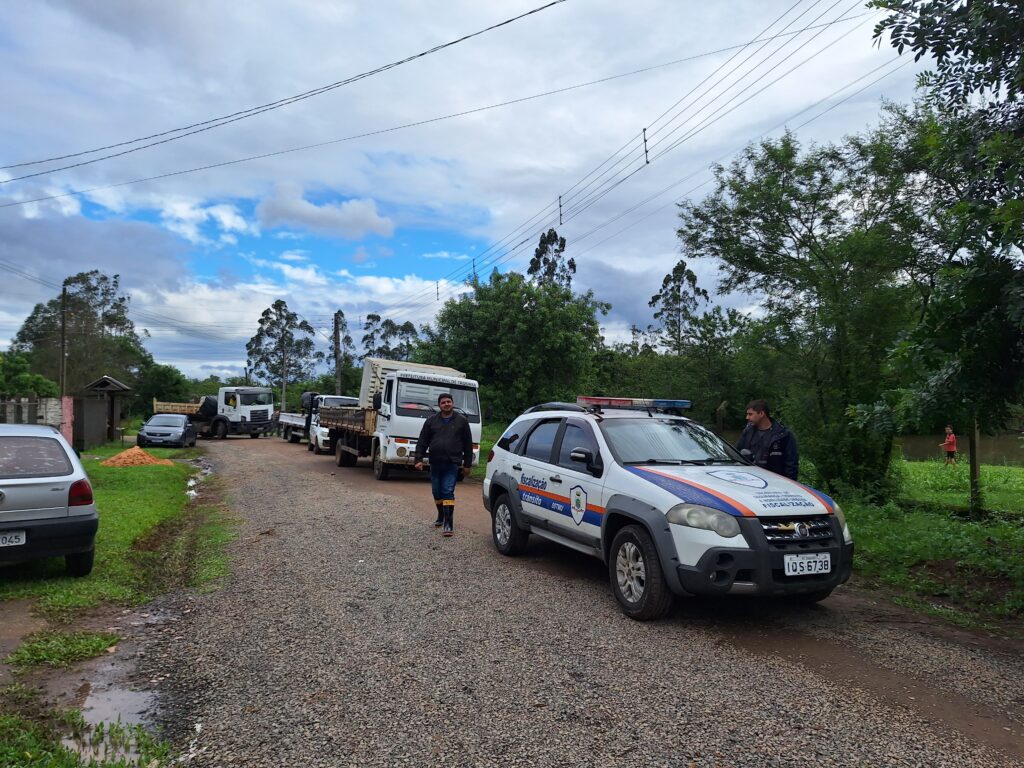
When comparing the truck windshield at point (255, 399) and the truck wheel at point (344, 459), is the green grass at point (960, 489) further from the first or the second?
the truck windshield at point (255, 399)

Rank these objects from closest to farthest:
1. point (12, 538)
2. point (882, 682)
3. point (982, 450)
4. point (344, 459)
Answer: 1. point (882, 682)
2. point (12, 538)
3. point (344, 459)
4. point (982, 450)

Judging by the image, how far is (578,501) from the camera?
659cm

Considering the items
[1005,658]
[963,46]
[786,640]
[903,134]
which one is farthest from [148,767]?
[903,134]

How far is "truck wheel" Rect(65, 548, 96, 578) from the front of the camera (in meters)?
6.68

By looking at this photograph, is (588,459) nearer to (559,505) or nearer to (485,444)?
(559,505)

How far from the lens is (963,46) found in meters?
5.47

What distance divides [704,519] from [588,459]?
4.87 ft

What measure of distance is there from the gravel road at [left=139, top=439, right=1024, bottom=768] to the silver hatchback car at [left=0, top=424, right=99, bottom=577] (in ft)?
3.44

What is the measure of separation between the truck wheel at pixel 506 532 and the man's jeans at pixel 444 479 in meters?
1.15

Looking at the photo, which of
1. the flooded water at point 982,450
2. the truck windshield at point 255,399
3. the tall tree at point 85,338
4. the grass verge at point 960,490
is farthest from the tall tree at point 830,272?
the tall tree at point 85,338

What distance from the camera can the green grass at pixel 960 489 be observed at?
12625 mm

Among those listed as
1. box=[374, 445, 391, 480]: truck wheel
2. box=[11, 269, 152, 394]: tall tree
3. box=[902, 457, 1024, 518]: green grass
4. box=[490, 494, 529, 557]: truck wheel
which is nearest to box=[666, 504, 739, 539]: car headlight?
box=[490, 494, 529, 557]: truck wheel

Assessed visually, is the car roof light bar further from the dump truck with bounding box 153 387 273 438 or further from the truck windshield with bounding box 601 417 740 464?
the dump truck with bounding box 153 387 273 438

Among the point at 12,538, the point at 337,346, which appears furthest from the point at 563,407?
the point at 337,346
